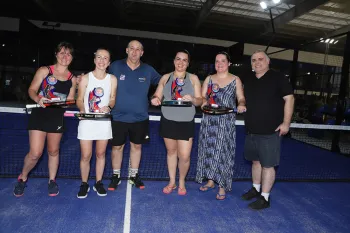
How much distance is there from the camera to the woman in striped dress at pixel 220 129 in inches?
144

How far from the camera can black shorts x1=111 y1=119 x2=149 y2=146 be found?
3732mm

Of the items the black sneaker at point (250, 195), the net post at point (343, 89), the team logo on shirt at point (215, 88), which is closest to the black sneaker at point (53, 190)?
the team logo on shirt at point (215, 88)

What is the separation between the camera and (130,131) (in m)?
3.81

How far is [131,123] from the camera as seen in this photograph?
375 centimetres

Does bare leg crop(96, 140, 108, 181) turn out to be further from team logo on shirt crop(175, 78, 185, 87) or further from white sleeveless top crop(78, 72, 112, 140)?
team logo on shirt crop(175, 78, 185, 87)

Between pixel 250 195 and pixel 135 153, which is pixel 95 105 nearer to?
pixel 135 153

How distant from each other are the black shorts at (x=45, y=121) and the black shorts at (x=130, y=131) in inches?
29.4

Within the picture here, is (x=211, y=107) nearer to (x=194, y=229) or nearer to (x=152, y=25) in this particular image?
(x=194, y=229)

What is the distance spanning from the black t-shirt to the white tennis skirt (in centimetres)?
208

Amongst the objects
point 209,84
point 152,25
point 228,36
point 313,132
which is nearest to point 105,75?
point 209,84

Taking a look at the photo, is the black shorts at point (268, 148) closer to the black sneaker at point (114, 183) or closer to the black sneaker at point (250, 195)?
the black sneaker at point (250, 195)

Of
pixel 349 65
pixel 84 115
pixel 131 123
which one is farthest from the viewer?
pixel 349 65

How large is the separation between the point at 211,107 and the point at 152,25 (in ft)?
48.6

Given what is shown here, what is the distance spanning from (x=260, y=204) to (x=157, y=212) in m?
1.53
